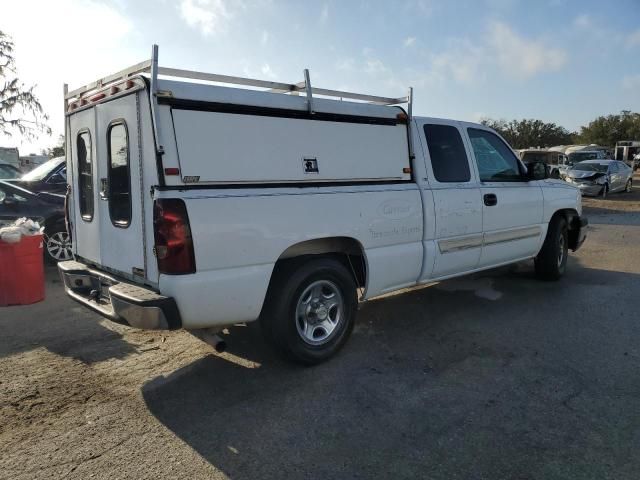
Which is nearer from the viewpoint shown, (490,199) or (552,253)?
(490,199)

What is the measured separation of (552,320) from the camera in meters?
5.14

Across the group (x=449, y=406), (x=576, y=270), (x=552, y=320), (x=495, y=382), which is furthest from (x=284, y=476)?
(x=576, y=270)

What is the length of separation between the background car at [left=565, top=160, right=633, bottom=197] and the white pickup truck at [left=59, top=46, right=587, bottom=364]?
18580 millimetres

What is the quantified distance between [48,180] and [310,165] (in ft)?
21.9

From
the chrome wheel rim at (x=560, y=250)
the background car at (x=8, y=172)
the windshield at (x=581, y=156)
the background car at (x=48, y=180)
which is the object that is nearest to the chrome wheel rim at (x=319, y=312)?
the chrome wheel rim at (x=560, y=250)

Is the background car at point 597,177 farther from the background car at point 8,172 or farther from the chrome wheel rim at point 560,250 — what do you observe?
the background car at point 8,172

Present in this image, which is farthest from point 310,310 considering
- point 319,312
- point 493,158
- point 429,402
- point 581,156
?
point 581,156

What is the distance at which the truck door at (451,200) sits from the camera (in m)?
4.79

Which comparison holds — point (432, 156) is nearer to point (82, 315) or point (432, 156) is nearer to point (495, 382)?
point (495, 382)

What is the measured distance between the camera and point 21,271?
5703mm

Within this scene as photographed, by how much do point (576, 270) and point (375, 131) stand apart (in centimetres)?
495

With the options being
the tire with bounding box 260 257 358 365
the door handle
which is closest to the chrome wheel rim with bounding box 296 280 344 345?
the tire with bounding box 260 257 358 365

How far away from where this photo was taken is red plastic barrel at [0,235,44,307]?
18.3 ft

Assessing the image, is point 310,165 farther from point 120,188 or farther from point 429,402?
point 429,402
